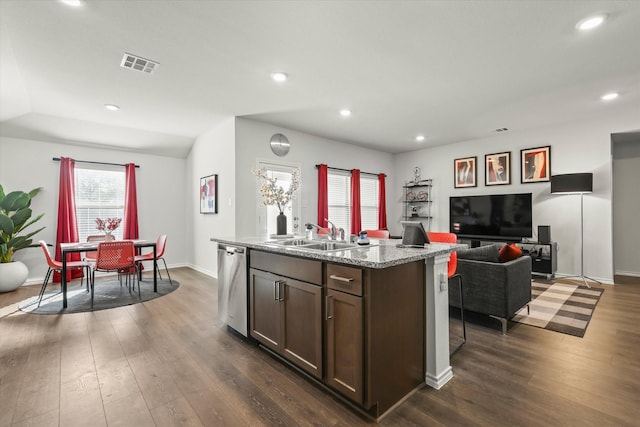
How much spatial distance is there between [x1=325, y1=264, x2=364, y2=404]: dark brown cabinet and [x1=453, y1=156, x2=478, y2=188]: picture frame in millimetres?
5678

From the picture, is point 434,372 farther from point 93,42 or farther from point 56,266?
point 56,266

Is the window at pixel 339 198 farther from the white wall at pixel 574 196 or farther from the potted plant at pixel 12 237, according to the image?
the potted plant at pixel 12 237

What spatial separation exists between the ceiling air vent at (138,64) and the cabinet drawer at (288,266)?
2.28m

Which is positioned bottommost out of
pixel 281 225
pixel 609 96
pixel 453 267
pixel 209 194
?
pixel 453 267

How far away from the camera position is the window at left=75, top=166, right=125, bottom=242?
5551 mm

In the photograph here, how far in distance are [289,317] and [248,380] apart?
510 mm

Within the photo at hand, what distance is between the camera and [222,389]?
6.61 feet

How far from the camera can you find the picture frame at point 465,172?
641 cm

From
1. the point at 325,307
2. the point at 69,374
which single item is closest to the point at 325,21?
the point at 325,307

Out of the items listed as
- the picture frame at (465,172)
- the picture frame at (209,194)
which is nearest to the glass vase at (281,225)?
the picture frame at (209,194)

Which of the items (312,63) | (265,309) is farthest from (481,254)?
(312,63)

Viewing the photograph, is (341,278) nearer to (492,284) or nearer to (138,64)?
(492,284)

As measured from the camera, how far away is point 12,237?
15.1 feet

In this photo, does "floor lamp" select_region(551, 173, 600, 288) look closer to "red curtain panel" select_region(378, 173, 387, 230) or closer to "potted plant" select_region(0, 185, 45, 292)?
"red curtain panel" select_region(378, 173, 387, 230)
